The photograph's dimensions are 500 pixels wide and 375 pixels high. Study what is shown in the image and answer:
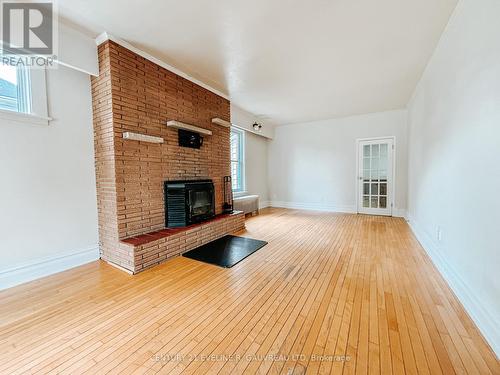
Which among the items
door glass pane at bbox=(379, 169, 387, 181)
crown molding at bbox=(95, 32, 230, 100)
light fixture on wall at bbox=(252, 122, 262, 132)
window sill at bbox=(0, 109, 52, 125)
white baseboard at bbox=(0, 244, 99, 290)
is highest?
crown molding at bbox=(95, 32, 230, 100)

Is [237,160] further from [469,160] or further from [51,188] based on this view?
[469,160]

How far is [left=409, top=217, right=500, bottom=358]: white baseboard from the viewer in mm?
1383

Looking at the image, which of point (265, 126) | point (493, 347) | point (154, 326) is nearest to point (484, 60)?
point (493, 347)

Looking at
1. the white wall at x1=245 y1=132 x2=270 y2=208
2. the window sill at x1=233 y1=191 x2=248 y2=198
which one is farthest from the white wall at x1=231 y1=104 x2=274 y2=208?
the window sill at x1=233 y1=191 x2=248 y2=198

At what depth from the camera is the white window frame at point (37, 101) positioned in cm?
223

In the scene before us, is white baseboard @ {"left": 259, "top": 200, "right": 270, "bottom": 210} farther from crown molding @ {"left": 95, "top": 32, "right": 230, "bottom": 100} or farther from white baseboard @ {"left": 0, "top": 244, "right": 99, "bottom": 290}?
white baseboard @ {"left": 0, "top": 244, "right": 99, "bottom": 290}

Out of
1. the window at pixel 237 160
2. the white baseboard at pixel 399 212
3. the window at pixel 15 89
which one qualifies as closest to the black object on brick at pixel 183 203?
the window at pixel 15 89

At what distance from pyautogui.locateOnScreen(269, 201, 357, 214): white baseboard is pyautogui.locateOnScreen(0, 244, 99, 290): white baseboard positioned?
5309mm

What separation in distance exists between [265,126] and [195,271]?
5.14 meters

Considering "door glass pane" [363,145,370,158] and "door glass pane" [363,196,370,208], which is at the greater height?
"door glass pane" [363,145,370,158]

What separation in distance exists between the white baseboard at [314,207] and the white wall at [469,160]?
3.23 meters

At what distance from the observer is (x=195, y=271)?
2498 millimetres

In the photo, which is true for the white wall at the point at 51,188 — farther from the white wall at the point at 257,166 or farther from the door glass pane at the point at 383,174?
the door glass pane at the point at 383,174

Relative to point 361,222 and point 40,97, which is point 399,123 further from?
point 40,97
